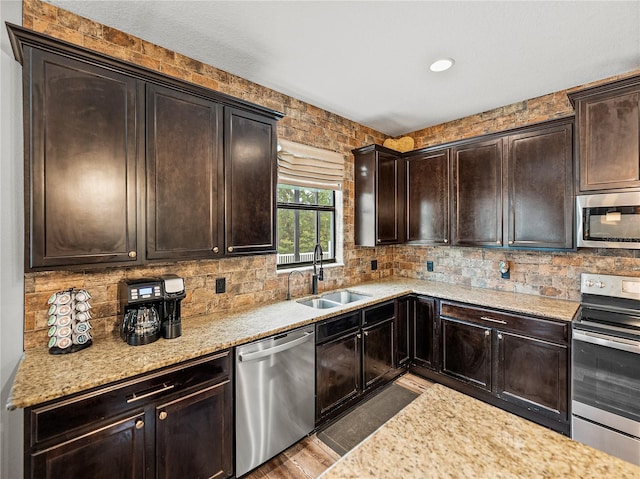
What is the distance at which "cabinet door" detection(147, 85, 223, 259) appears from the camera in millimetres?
1789

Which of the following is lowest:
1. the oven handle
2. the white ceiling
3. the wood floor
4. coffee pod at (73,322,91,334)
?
the wood floor

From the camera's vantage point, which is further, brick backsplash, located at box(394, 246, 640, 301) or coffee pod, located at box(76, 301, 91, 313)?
brick backsplash, located at box(394, 246, 640, 301)

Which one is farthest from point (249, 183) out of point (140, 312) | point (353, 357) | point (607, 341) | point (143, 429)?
point (607, 341)

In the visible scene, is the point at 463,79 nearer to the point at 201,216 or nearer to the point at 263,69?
the point at 263,69

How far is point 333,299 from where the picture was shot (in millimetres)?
3123

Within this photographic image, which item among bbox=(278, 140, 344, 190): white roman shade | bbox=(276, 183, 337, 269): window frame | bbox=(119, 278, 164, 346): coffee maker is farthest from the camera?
bbox=(276, 183, 337, 269): window frame

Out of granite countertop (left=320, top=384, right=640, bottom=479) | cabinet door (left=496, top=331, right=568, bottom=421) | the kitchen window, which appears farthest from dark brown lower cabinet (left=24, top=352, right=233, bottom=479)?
cabinet door (left=496, top=331, right=568, bottom=421)

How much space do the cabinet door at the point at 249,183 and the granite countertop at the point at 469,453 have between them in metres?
1.58

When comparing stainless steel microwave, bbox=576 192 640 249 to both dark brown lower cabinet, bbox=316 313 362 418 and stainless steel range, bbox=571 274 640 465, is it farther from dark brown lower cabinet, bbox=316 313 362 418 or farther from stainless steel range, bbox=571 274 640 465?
dark brown lower cabinet, bbox=316 313 362 418

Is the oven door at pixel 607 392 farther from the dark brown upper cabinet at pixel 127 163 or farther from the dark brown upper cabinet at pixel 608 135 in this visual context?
the dark brown upper cabinet at pixel 127 163

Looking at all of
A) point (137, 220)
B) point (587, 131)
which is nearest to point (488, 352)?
point (587, 131)

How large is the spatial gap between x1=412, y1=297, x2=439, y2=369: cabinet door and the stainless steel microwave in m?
1.36

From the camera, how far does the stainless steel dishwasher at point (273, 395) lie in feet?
6.09

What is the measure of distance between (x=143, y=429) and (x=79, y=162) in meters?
1.38
